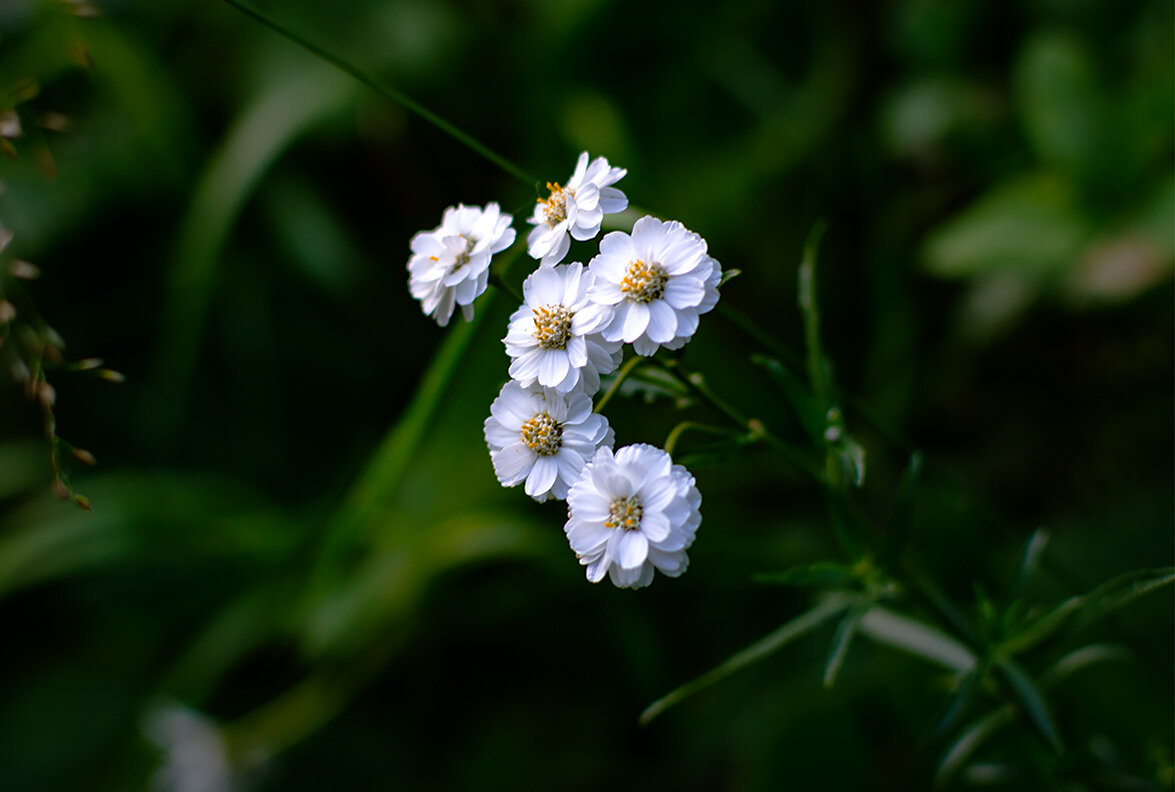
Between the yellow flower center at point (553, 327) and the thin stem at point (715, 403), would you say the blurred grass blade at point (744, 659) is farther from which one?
the yellow flower center at point (553, 327)

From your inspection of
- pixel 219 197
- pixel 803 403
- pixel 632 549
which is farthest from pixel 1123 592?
pixel 219 197

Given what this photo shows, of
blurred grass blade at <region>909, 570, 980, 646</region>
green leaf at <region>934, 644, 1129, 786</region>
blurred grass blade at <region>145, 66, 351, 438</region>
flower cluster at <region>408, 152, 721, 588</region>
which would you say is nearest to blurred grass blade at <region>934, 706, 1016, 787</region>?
green leaf at <region>934, 644, 1129, 786</region>

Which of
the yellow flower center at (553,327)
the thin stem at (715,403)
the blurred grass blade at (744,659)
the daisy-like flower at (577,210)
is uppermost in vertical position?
the daisy-like flower at (577,210)

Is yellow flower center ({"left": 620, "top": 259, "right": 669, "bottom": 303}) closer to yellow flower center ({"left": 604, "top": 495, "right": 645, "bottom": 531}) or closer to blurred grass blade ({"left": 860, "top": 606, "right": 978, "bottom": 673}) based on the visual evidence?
yellow flower center ({"left": 604, "top": 495, "right": 645, "bottom": 531})

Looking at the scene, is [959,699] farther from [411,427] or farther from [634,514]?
[411,427]

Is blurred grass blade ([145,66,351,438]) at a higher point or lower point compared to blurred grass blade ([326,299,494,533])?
higher

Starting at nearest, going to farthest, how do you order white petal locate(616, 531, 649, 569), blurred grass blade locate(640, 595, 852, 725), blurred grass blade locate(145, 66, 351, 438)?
white petal locate(616, 531, 649, 569) < blurred grass blade locate(640, 595, 852, 725) < blurred grass blade locate(145, 66, 351, 438)

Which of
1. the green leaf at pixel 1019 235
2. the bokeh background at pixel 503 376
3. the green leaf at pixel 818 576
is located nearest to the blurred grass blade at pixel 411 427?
the bokeh background at pixel 503 376
